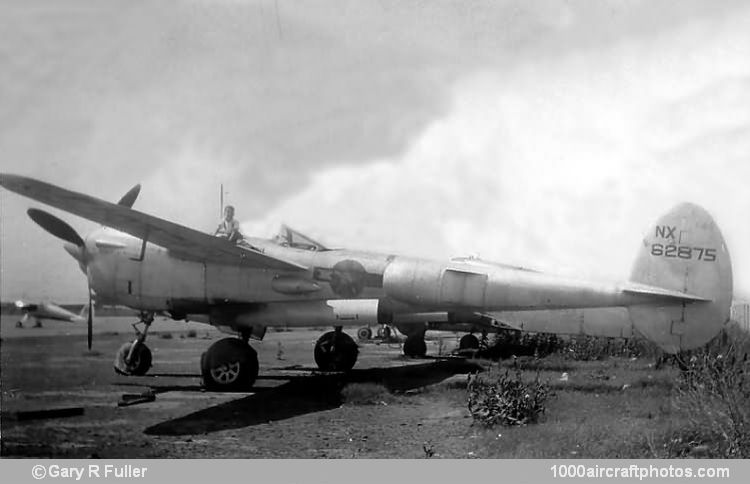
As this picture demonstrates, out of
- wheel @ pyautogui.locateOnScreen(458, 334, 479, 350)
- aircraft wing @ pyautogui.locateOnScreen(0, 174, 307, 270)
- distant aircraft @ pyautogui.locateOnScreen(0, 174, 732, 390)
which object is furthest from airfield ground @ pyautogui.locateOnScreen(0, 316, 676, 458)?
wheel @ pyautogui.locateOnScreen(458, 334, 479, 350)

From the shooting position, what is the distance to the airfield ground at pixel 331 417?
449cm

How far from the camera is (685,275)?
16.5 feet

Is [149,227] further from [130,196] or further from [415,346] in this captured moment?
[415,346]

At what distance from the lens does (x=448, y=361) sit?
344 inches

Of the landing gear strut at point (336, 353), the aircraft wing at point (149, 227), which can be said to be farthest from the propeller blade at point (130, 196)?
the landing gear strut at point (336, 353)

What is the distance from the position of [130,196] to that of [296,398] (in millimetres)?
2501

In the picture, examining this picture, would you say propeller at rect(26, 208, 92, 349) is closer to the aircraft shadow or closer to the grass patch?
the aircraft shadow

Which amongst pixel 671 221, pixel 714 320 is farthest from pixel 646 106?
pixel 714 320

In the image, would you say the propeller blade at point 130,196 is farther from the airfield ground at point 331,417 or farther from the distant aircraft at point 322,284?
the airfield ground at point 331,417

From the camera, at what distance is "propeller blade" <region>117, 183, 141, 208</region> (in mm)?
5742

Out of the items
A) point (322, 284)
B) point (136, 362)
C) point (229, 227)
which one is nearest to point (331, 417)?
point (322, 284)

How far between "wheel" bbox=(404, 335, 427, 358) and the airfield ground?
4.94ft

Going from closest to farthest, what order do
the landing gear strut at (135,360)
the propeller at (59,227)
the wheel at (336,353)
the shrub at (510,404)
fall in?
the shrub at (510,404)
the propeller at (59,227)
the landing gear strut at (135,360)
the wheel at (336,353)

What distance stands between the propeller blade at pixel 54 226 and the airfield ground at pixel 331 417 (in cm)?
150
